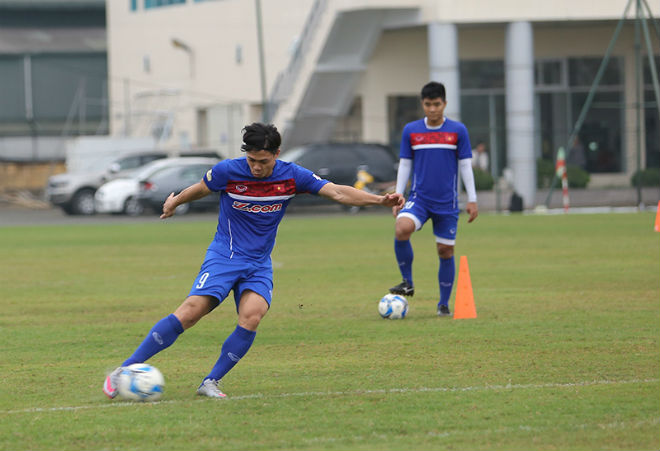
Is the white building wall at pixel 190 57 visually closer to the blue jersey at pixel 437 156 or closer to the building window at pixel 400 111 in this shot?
the building window at pixel 400 111

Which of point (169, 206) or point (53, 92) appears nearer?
point (169, 206)

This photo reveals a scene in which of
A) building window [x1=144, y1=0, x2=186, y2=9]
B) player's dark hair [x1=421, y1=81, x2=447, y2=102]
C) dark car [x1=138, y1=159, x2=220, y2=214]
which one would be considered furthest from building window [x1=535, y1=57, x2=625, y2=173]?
player's dark hair [x1=421, y1=81, x2=447, y2=102]

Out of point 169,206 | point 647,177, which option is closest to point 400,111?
point 647,177

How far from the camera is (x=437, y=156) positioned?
1155 centimetres

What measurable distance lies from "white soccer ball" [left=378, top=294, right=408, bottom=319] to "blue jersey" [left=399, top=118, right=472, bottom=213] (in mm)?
978

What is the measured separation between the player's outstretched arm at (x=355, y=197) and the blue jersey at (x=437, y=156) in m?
Answer: 3.84

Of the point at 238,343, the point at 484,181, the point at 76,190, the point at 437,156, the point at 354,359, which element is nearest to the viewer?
the point at 238,343

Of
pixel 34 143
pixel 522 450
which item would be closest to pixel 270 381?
pixel 522 450

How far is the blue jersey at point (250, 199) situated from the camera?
770 centimetres

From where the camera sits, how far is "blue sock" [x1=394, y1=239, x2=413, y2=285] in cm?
1189

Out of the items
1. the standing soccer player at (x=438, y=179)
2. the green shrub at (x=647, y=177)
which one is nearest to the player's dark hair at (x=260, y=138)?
the standing soccer player at (x=438, y=179)

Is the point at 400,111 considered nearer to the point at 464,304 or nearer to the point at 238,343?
the point at 464,304

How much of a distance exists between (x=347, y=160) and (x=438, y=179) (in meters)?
21.1

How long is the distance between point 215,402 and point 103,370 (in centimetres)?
168
